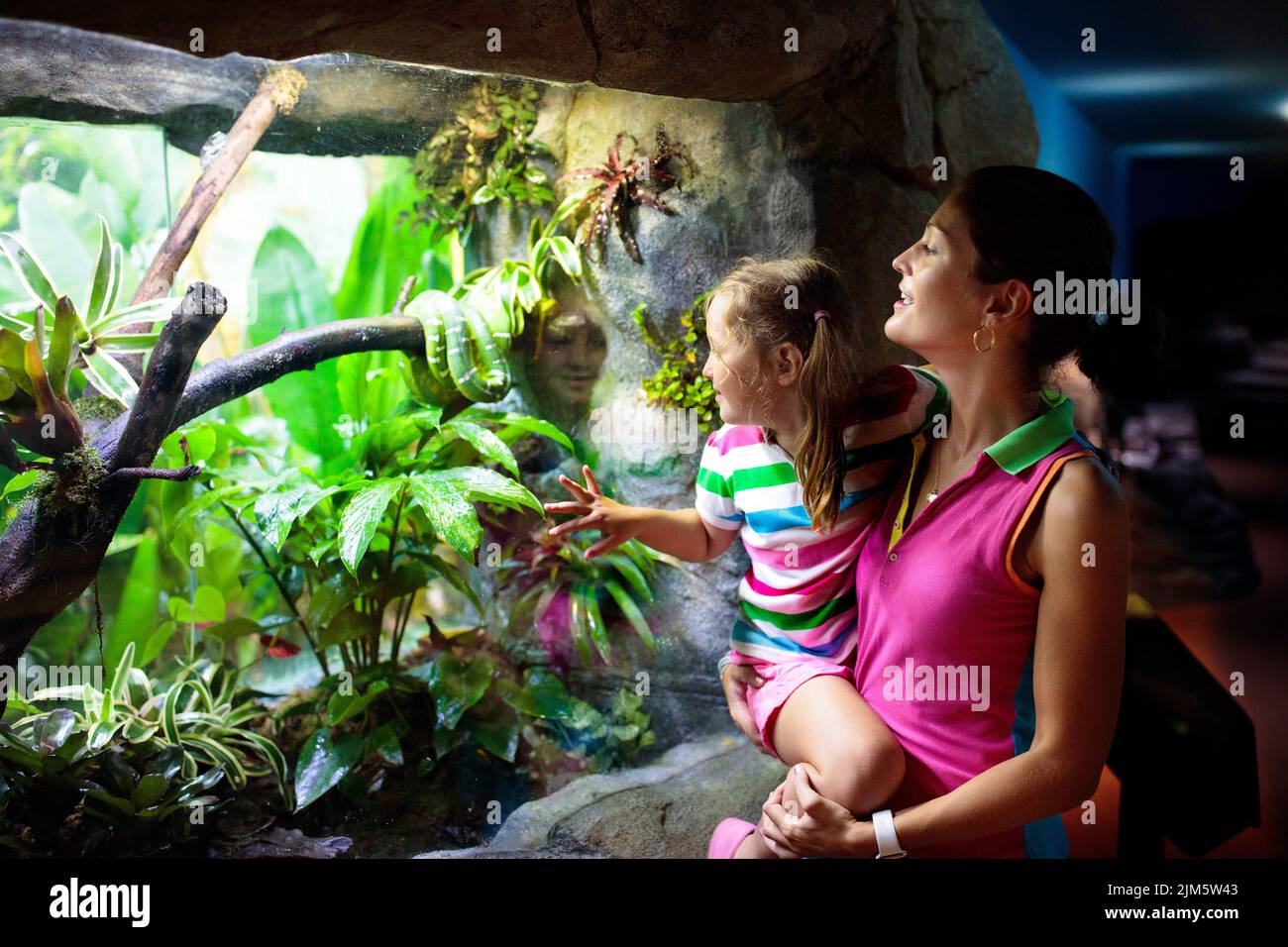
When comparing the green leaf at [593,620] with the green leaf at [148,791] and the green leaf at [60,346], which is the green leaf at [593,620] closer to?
the green leaf at [148,791]

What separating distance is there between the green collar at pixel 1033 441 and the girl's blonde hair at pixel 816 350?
0.74ft

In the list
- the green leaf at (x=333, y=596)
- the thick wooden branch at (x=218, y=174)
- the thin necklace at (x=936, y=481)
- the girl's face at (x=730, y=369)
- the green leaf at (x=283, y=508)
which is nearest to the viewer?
the thin necklace at (x=936, y=481)

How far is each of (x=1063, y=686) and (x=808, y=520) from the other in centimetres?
42

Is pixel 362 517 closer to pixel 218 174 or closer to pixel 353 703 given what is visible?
pixel 353 703

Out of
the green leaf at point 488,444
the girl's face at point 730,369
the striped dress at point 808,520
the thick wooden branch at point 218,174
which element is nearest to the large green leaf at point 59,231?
the thick wooden branch at point 218,174

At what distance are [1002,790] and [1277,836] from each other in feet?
2.04

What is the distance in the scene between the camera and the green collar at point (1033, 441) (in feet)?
4.12

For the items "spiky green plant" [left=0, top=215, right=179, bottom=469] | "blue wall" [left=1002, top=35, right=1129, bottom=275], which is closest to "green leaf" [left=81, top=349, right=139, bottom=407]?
"spiky green plant" [left=0, top=215, right=179, bottom=469]

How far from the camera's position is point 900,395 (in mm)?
1428

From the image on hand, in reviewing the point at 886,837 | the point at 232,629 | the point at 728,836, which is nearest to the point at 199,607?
the point at 232,629

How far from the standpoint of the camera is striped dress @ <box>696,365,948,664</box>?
1426 mm

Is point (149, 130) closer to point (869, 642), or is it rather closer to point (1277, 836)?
point (869, 642)

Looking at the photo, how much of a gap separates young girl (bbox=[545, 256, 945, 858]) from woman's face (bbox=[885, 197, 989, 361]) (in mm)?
98

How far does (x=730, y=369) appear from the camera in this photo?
1458 millimetres
